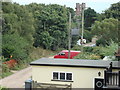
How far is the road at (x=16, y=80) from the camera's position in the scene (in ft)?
35.8

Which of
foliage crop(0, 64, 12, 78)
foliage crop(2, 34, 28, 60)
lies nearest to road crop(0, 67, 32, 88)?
foliage crop(0, 64, 12, 78)

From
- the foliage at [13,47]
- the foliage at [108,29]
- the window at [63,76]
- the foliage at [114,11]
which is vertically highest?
the foliage at [114,11]

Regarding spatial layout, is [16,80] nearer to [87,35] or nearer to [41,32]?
[41,32]

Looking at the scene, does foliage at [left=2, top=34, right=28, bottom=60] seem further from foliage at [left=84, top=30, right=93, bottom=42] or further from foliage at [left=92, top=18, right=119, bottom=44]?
foliage at [left=84, top=30, right=93, bottom=42]

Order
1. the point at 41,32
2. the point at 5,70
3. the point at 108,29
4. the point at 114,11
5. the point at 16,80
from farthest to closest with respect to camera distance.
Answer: the point at 114,11, the point at 41,32, the point at 108,29, the point at 5,70, the point at 16,80

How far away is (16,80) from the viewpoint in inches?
468

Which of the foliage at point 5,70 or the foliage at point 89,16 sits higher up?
the foliage at point 89,16

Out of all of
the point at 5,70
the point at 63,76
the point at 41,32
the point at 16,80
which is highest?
the point at 41,32

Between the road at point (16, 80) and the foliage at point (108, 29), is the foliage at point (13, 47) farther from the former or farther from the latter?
the foliage at point (108, 29)

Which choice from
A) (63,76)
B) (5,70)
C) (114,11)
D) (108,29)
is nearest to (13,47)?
(5,70)

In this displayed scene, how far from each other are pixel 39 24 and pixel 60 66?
46.0ft

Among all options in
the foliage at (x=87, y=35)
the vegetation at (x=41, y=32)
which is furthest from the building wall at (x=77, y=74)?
the foliage at (x=87, y=35)

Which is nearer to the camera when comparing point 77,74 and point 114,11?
point 77,74

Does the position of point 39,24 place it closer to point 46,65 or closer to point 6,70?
point 6,70
